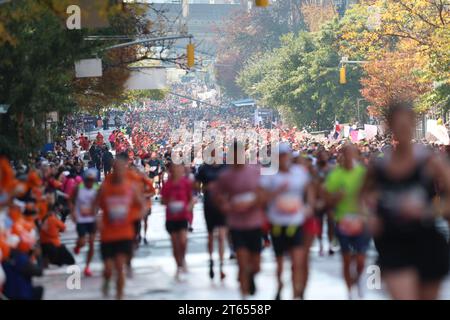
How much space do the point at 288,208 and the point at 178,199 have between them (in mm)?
4227

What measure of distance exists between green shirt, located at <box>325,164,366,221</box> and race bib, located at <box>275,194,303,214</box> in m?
0.54

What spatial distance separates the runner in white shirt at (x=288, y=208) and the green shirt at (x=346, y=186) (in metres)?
0.48

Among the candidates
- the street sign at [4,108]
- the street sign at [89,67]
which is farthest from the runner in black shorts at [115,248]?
the street sign at [89,67]

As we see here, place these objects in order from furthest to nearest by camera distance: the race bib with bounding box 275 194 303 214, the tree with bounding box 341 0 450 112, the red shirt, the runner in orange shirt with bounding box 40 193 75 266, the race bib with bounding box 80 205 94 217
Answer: the tree with bounding box 341 0 450 112 < the runner in orange shirt with bounding box 40 193 75 266 < the race bib with bounding box 80 205 94 217 < the red shirt < the race bib with bounding box 275 194 303 214

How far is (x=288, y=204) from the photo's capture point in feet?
44.8

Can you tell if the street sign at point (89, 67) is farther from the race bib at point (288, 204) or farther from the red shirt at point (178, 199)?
the race bib at point (288, 204)

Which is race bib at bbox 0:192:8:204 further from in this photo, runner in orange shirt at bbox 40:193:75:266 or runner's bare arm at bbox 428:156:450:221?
runner's bare arm at bbox 428:156:450:221

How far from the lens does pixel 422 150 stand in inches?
365

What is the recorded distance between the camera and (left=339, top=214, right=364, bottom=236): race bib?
1392 centimetres

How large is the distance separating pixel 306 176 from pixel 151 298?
3019mm

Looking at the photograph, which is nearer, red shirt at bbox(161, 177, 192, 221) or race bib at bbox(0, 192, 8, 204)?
race bib at bbox(0, 192, 8, 204)

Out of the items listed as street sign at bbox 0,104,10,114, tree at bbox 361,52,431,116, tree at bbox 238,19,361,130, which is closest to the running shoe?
street sign at bbox 0,104,10,114

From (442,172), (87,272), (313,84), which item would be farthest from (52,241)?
(313,84)
